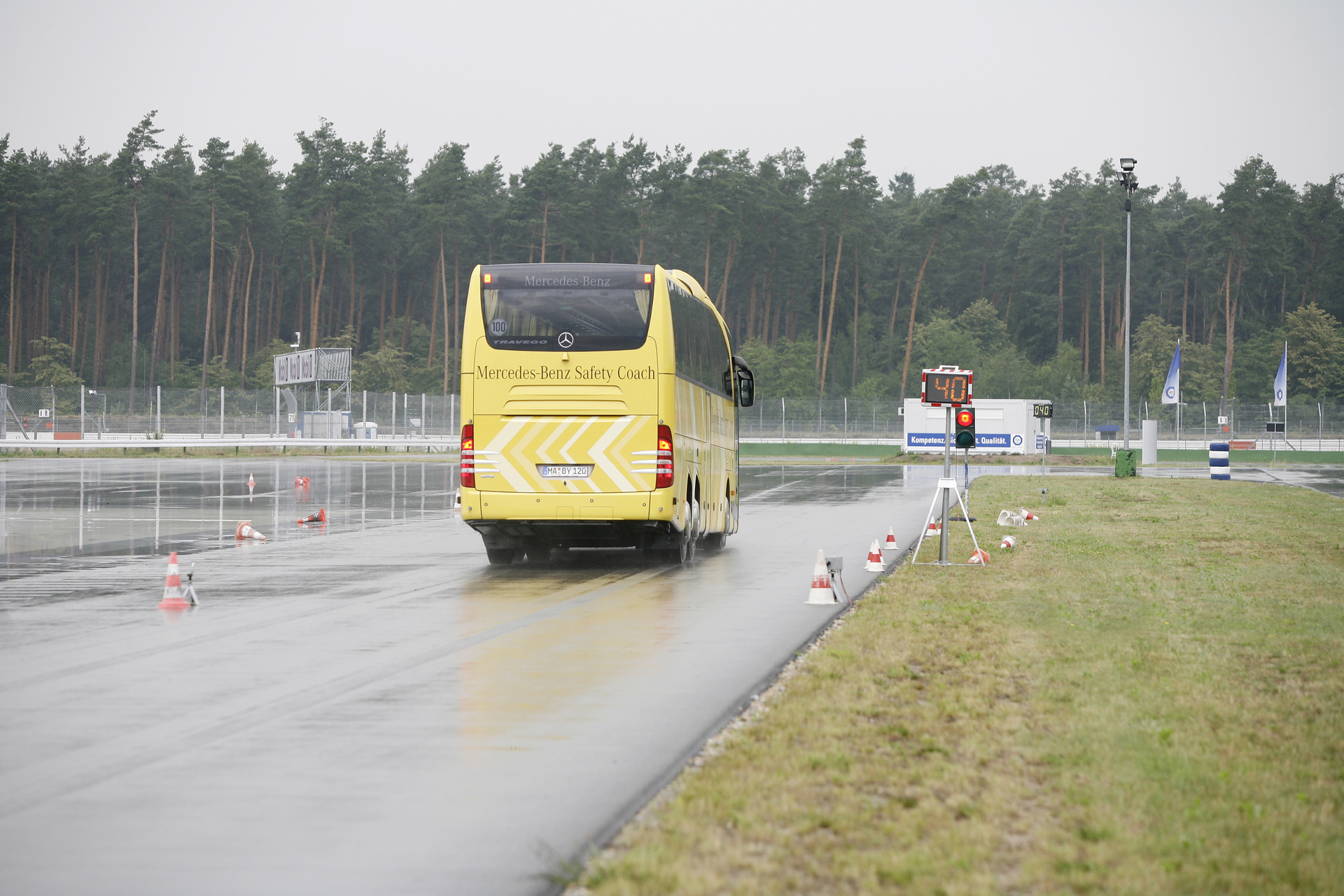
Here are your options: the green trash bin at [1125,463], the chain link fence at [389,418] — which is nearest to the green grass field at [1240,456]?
the chain link fence at [389,418]

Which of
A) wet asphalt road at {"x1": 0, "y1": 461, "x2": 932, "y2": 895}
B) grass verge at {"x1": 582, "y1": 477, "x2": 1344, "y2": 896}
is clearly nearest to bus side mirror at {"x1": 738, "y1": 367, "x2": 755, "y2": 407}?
wet asphalt road at {"x1": 0, "y1": 461, "x2": 932, "y2": 895}

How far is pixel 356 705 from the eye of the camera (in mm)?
7879

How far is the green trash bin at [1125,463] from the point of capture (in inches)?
1590

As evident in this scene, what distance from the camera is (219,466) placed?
49.1 metres

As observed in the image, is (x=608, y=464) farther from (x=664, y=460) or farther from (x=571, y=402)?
(x=571, y=402)

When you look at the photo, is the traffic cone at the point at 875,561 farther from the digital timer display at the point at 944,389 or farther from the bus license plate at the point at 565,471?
the bus license plate at the point at 565,471

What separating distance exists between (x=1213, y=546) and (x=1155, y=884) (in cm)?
1508

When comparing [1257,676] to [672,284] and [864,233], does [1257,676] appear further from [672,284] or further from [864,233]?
[864,233]

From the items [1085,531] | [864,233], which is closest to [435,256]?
[864,233]

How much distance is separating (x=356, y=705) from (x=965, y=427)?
1000cm

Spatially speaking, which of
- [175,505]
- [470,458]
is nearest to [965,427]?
[470,458]

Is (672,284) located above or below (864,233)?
below

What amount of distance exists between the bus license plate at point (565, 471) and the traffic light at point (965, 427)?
4.42m

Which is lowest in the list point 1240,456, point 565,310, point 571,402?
point 1240,456
